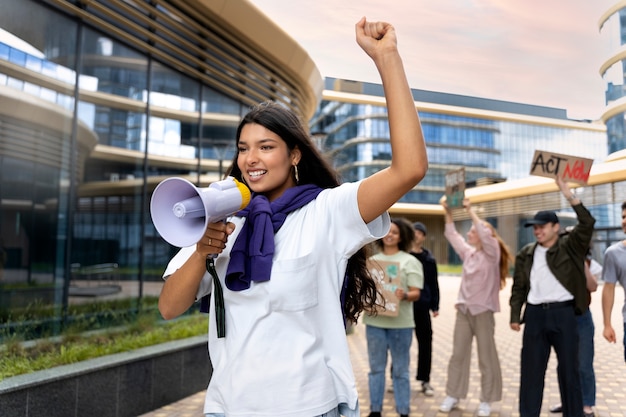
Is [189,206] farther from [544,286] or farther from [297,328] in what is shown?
[544,286]

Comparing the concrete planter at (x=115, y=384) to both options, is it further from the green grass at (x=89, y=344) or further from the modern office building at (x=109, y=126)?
the modern office building at (x=109, y=126)

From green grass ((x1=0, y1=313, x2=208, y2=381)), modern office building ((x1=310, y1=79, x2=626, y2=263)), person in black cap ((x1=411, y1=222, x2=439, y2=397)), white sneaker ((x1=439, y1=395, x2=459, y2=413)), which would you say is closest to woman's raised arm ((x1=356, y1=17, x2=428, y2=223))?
green grass ((x1=0, y1=313, x2=208, y2=381))

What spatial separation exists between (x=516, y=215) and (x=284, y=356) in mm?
36670

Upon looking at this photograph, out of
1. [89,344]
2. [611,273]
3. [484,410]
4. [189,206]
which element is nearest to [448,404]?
[484,410]

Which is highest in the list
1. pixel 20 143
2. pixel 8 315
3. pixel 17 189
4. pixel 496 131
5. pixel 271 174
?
pixel 496 131

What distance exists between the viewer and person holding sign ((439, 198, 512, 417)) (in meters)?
6.07

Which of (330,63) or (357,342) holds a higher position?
(330,63)

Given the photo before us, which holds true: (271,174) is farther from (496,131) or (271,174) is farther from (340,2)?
(496,131)

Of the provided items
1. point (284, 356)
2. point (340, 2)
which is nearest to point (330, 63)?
point (340, 2)

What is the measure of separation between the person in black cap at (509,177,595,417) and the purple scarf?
358cm

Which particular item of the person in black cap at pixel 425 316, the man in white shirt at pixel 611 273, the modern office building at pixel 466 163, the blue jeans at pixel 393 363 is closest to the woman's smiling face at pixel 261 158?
the blue jeans at pixel 393 363

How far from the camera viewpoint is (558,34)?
7.54 ft

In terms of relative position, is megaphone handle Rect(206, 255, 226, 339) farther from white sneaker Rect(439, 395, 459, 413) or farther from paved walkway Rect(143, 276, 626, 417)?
white sneaker Rect(439, 395, 459, 413)

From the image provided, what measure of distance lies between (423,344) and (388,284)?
5.32ft
